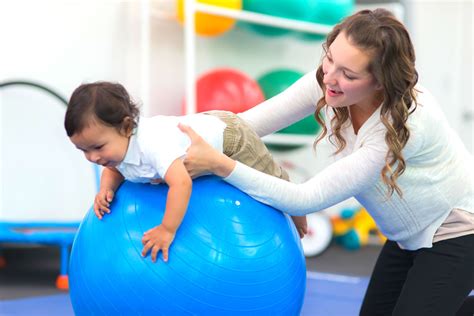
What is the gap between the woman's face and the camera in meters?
1.81

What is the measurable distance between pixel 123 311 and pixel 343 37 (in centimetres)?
91

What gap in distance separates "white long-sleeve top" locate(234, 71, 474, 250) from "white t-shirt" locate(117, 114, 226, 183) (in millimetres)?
169

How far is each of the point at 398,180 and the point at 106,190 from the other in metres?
0.82

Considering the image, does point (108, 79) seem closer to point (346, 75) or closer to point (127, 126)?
point (127, 126)

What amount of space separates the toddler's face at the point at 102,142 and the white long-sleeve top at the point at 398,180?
0.98ft

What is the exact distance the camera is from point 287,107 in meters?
2.15

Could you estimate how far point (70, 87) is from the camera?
447cm

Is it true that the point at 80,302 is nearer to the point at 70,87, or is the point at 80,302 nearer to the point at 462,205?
the point at 462,205

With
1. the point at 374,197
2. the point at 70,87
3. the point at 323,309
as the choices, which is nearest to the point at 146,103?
the point at 70,87

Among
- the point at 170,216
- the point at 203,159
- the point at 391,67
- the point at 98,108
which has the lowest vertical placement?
the point at 170,216

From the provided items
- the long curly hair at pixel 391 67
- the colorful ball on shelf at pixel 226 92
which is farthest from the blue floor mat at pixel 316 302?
the long curly hair at pixel 391 67

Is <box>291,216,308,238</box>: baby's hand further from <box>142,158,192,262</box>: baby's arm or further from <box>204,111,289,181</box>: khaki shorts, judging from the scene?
<box>142,158,192,262</box>: baby's arm

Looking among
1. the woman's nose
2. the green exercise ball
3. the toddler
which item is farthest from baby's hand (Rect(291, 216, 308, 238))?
the green exercise ball

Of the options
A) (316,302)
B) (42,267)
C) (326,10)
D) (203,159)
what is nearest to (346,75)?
(203,159)
